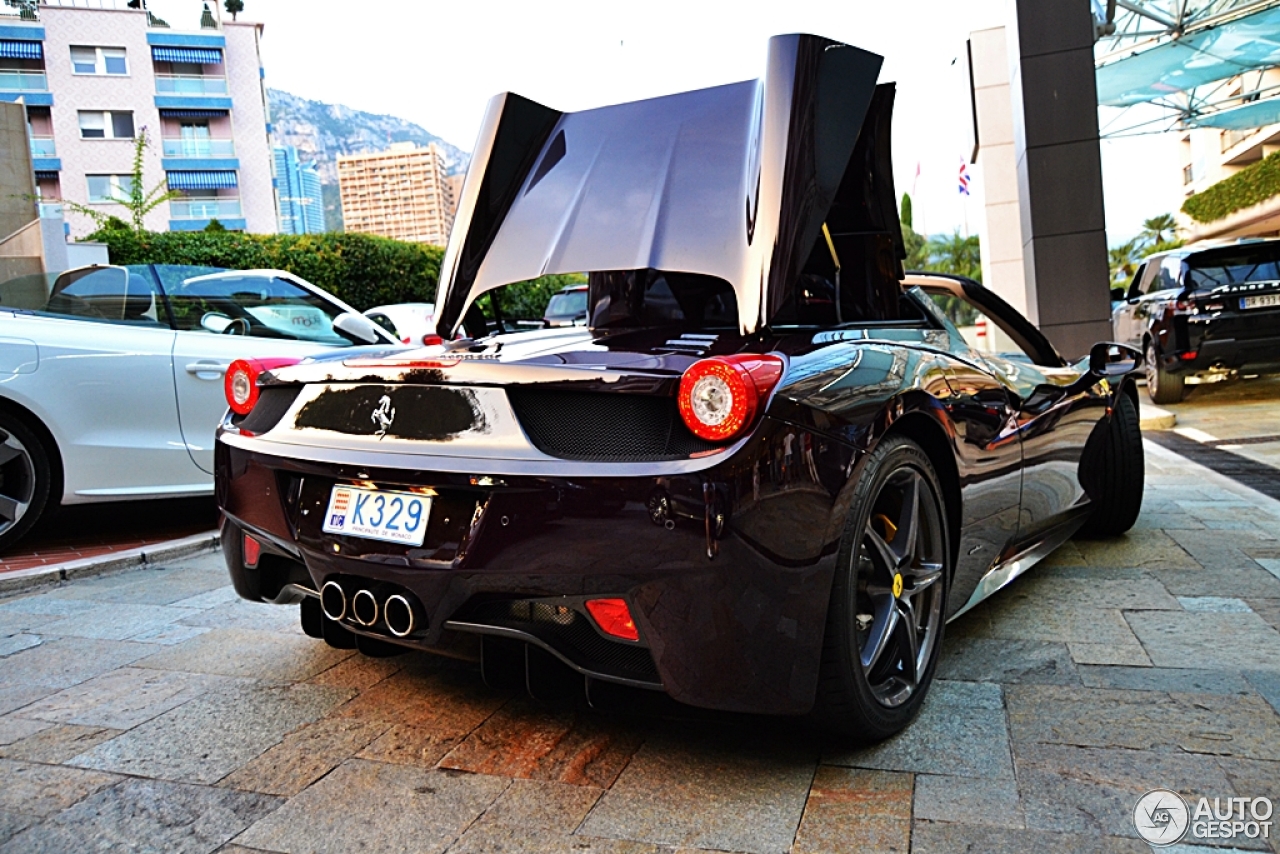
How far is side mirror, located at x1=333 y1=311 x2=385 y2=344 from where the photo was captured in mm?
4652

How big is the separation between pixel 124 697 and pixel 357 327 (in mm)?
2325

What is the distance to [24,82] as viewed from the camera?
190 ft

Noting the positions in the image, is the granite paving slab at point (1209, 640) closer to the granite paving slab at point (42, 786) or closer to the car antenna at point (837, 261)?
the car antenna at point (837, 261)

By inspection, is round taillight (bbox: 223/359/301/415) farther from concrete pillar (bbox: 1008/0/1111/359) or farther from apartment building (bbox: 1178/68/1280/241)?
apartment building (bbox: 1178/68/1280/241)

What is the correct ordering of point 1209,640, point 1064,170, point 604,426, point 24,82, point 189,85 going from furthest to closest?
point 189,85 < point 24,82 < point 1064,170 < point 1209,640 < point 604,426

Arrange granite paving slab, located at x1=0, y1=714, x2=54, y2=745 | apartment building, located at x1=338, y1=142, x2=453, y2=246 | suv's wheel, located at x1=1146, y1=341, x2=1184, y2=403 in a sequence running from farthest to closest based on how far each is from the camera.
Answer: apartment building, located at x1=338, y1=142, x2=453, y2=246 < suv's wheel, located at x1=1146, y1=341, x2=1184, y2=403 < granite paving slab, located at x1=0, y1=714, x2=54, y2=745

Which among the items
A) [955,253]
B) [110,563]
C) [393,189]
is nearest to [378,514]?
[110,563]

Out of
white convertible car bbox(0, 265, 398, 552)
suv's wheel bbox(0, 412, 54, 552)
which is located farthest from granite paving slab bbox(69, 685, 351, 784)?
suv's wheel bbox(0, 412, 54, 552)

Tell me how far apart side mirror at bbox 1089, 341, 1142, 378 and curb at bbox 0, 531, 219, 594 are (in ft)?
13.7

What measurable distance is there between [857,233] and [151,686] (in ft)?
8.07

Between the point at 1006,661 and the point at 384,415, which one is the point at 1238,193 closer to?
the point at 1006,661

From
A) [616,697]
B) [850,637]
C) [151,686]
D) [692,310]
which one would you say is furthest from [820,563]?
[151,686]

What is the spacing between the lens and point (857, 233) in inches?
119

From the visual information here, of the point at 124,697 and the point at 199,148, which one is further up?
the point at 199,148
